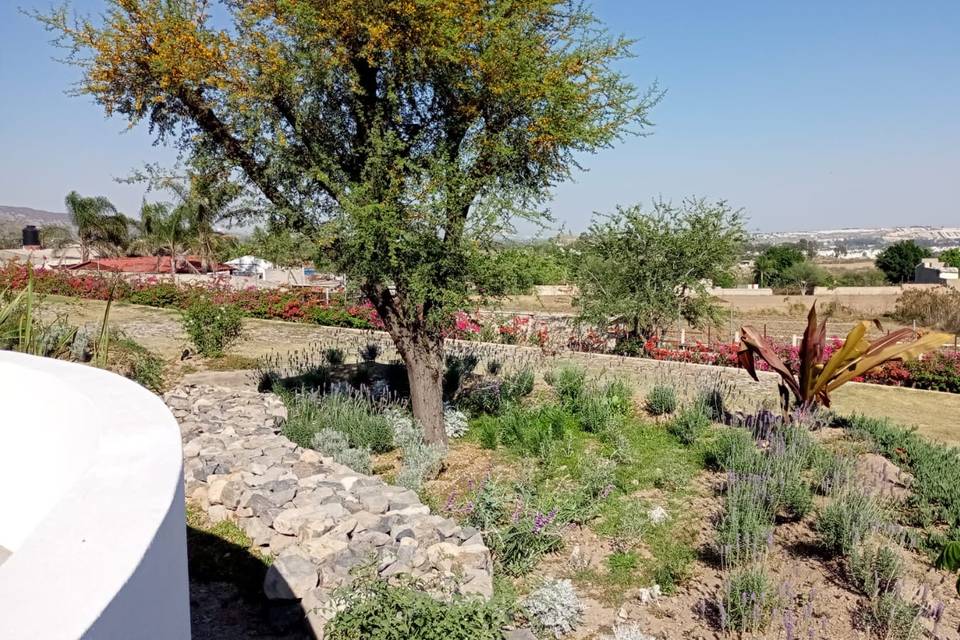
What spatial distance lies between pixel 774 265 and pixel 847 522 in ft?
202

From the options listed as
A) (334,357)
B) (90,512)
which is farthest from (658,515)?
(334,357)

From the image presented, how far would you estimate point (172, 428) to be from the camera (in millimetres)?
2158

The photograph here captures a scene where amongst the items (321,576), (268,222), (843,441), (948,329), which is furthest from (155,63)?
(948,329)

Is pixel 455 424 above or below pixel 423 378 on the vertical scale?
below

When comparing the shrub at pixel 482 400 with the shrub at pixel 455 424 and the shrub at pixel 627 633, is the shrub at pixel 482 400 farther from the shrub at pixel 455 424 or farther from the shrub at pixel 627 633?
the shrub at pixel 627 633

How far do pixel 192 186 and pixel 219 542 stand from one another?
4.24 m

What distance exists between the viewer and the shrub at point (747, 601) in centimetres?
391

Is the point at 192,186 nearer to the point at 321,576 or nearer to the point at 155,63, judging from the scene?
the point at 155,63

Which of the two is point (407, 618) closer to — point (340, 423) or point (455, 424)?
point (340, 423)

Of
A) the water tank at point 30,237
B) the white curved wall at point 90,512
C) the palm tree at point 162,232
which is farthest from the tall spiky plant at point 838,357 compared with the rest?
the water tank at point 30,237

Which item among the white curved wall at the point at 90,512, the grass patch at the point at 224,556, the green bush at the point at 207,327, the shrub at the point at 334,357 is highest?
the white curved wall at the point at 90,512

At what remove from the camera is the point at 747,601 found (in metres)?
3.99

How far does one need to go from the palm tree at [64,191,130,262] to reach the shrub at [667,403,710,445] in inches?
1895

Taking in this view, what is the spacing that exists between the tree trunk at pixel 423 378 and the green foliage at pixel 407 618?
14.1ft
